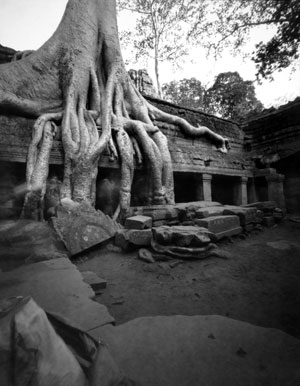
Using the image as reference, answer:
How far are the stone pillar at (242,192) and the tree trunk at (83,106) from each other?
10.2 feet

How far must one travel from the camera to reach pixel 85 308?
3.42 feet

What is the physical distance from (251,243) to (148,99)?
5402 mm

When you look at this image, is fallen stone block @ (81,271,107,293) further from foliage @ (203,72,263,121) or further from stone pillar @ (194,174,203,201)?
foliage @ (203,72,263,121)

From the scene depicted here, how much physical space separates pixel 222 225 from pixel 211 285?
4.69 ft

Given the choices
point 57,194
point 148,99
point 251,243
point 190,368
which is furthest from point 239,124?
point 190,368

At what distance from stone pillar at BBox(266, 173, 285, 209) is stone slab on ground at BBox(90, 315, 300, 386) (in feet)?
17.8

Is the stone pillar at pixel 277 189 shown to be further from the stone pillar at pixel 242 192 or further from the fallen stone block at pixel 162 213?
the fallen stone block at pixel 162 213

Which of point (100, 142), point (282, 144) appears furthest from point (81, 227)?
point (282, 144)

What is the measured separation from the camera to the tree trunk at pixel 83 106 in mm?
3377

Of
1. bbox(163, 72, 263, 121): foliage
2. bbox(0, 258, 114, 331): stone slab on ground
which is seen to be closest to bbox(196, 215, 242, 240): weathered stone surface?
bbox(0, 258, 114, 331): stone slab on ground

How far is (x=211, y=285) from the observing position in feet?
5.75

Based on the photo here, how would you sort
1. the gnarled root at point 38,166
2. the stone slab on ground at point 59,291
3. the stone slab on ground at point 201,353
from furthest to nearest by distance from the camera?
the gnarled root at point 38,166 < the stone slab on ground at point 59,291 < the stone slab on ground at point 201,353

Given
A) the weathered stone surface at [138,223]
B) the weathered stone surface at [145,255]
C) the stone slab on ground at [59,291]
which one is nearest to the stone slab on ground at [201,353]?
the stone slab on ground at [59,291]

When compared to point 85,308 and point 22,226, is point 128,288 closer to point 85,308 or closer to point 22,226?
point 85,308
